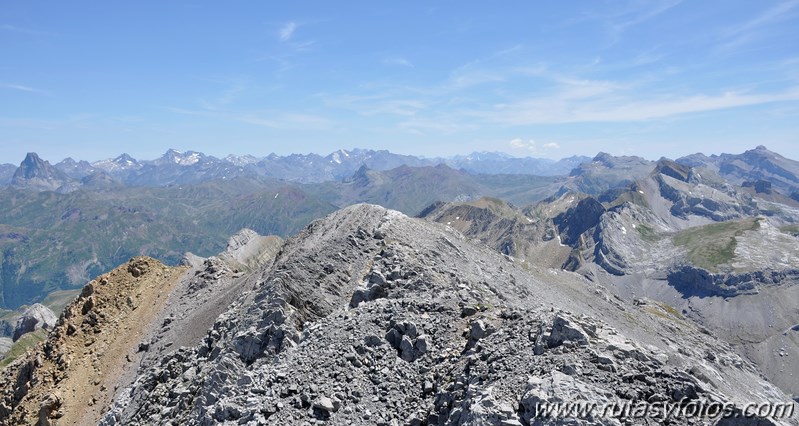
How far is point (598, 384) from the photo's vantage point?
2388 centimetres

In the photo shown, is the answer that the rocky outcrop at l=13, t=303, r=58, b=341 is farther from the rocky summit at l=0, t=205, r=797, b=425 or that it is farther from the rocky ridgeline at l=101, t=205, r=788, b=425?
the rocky ridgeline at l=101, t=205, r=788, b=425

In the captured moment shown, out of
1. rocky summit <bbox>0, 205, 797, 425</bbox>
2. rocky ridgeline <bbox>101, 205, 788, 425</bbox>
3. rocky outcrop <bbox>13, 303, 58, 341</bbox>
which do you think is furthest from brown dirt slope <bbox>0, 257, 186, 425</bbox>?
rocky outcrop <bbox>13, 303, 58, 341</bbox>

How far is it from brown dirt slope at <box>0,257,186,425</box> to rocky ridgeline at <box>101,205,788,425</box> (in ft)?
29.4

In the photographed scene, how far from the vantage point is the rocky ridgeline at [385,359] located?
2462 cm

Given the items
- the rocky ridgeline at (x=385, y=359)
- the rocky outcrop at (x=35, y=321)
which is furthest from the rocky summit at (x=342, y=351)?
the rocky outcrop at (x=35, y=321)

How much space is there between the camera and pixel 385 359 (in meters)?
Result: 34.0

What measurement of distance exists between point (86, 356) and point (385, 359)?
4312 centimetres

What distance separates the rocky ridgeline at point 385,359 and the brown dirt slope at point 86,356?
8955 mm

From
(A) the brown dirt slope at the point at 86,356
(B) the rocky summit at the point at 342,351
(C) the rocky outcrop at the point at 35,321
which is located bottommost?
(C) the rocky outcrop at the point at 35,321

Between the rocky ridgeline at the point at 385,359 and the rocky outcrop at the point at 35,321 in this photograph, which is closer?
the rocky ridgeline at the point at 385,359

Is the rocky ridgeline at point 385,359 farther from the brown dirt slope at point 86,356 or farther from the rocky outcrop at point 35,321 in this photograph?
the rocky outcrop at point 35,321

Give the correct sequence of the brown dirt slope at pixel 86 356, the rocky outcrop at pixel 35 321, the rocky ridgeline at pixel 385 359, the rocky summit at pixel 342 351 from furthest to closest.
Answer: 1. the rocky outcrop at pixel 35 321
2. the brown dirt slope at pixel 86 356
3. the rocky summit at pixel 342 351
4. the rocky ridgeline at pixel 385 359

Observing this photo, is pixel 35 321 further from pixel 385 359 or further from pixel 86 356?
pixel 385 359

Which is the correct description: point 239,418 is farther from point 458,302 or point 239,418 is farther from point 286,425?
point 458,302
